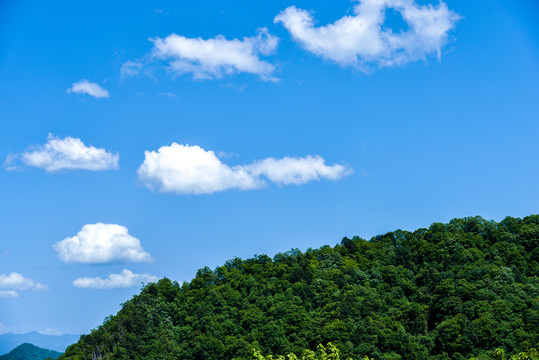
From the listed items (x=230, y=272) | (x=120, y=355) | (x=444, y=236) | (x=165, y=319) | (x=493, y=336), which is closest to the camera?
(x=493, y=336)

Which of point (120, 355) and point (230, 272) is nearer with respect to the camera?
point (120, 355)

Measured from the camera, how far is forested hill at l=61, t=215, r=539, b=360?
259 feet

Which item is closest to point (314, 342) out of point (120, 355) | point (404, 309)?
point (404, 309)

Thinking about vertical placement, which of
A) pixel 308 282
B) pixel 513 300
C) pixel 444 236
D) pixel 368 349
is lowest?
pixel 368 349

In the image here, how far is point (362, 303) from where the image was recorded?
3501 inches

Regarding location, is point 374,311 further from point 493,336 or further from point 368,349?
point 493,336

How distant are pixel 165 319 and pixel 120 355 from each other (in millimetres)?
11115

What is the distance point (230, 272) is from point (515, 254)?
179 ft

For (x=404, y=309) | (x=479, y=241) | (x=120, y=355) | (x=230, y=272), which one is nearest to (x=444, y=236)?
(x=479, y=241)

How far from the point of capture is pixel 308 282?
101938 mm

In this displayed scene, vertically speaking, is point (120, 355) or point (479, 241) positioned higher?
point (479, 241)

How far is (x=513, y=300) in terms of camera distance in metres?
79.8

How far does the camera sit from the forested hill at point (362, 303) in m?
79.1

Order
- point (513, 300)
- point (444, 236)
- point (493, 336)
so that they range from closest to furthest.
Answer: point (493, 336), point (513, 300), point (444, 236)
